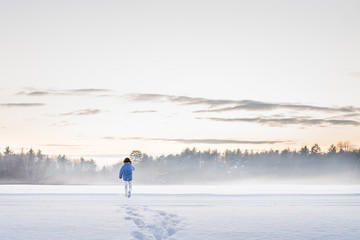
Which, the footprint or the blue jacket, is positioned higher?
the blue jacket

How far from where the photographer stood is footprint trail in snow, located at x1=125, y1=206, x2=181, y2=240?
11137 millimetres

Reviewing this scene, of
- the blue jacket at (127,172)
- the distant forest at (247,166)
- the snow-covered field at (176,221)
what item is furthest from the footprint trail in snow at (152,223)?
the distant forest at (247,166)

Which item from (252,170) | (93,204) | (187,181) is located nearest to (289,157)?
(252,170)

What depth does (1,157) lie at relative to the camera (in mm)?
117438

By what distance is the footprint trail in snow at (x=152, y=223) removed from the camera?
1114 centimetres

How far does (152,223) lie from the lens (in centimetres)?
1316

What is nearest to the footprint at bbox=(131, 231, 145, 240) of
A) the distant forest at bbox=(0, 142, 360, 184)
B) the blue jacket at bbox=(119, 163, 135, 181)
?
the blue jacket at bbox=(119, 163, 135, 181)

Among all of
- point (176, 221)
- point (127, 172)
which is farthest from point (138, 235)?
point (127, 172)

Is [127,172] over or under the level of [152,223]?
over

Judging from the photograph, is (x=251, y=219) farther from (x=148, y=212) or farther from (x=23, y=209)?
(x=23, y=209)

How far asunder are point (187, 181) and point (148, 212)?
139 meters

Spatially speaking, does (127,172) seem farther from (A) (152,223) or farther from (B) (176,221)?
(A) (152,223)

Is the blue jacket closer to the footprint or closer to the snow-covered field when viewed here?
the snow-covered field

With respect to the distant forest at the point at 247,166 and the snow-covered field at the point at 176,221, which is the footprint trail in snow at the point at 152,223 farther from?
the distant forest at the point at 247,166
